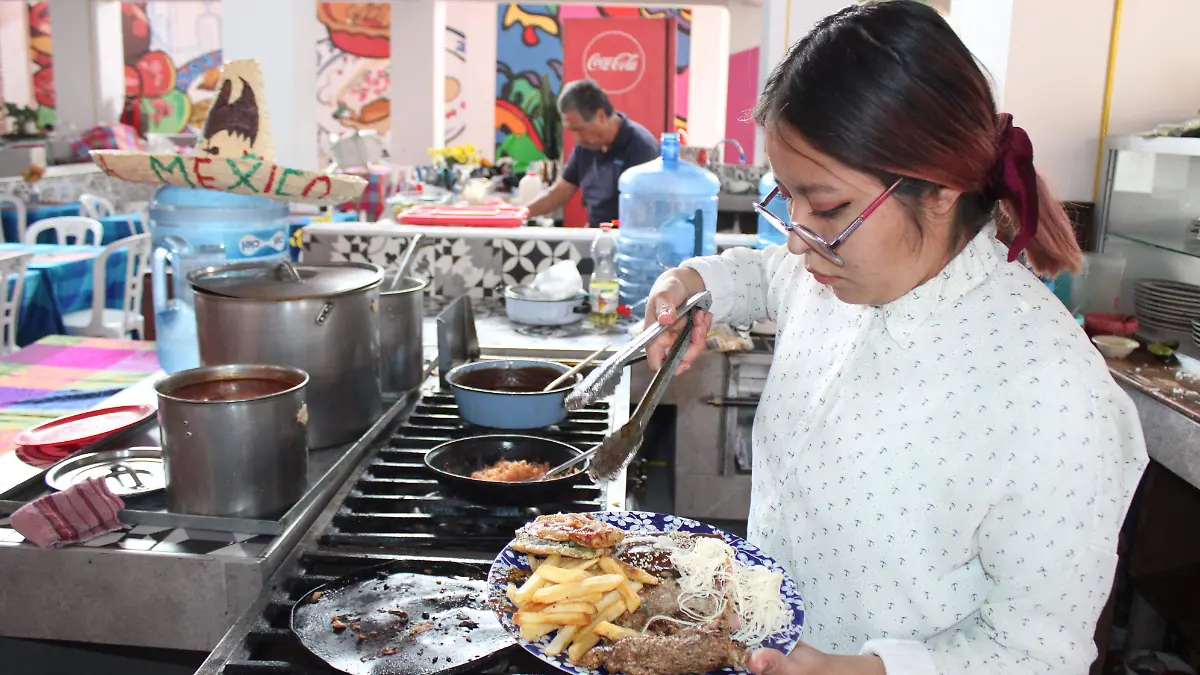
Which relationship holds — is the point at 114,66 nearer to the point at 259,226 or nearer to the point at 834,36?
the point at 259,226

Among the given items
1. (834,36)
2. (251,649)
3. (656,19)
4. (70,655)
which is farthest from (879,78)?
(656,19)

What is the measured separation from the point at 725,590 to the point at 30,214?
26.1 feet

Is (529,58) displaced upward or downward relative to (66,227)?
upward

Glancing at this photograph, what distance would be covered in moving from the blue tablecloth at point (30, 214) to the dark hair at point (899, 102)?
7.78m

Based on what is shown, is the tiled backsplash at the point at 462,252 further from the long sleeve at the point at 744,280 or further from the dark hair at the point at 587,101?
the dark hair at the point at 587,101

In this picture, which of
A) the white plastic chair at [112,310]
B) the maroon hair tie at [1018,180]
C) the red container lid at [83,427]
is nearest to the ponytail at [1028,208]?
the maroon hair tie at [1018,180]

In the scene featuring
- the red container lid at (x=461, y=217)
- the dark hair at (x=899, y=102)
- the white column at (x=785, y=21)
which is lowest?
the red container lid at (x=461, y=217)

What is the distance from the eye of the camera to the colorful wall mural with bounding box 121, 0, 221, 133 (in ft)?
51.9

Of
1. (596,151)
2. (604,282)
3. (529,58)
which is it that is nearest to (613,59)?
(529,58)

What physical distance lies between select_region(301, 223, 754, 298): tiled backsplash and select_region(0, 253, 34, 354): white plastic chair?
2.12m

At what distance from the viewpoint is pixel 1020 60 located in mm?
3688

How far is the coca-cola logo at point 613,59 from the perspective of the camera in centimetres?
1055

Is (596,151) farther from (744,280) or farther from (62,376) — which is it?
(744,280)

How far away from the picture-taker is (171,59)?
15867mm
